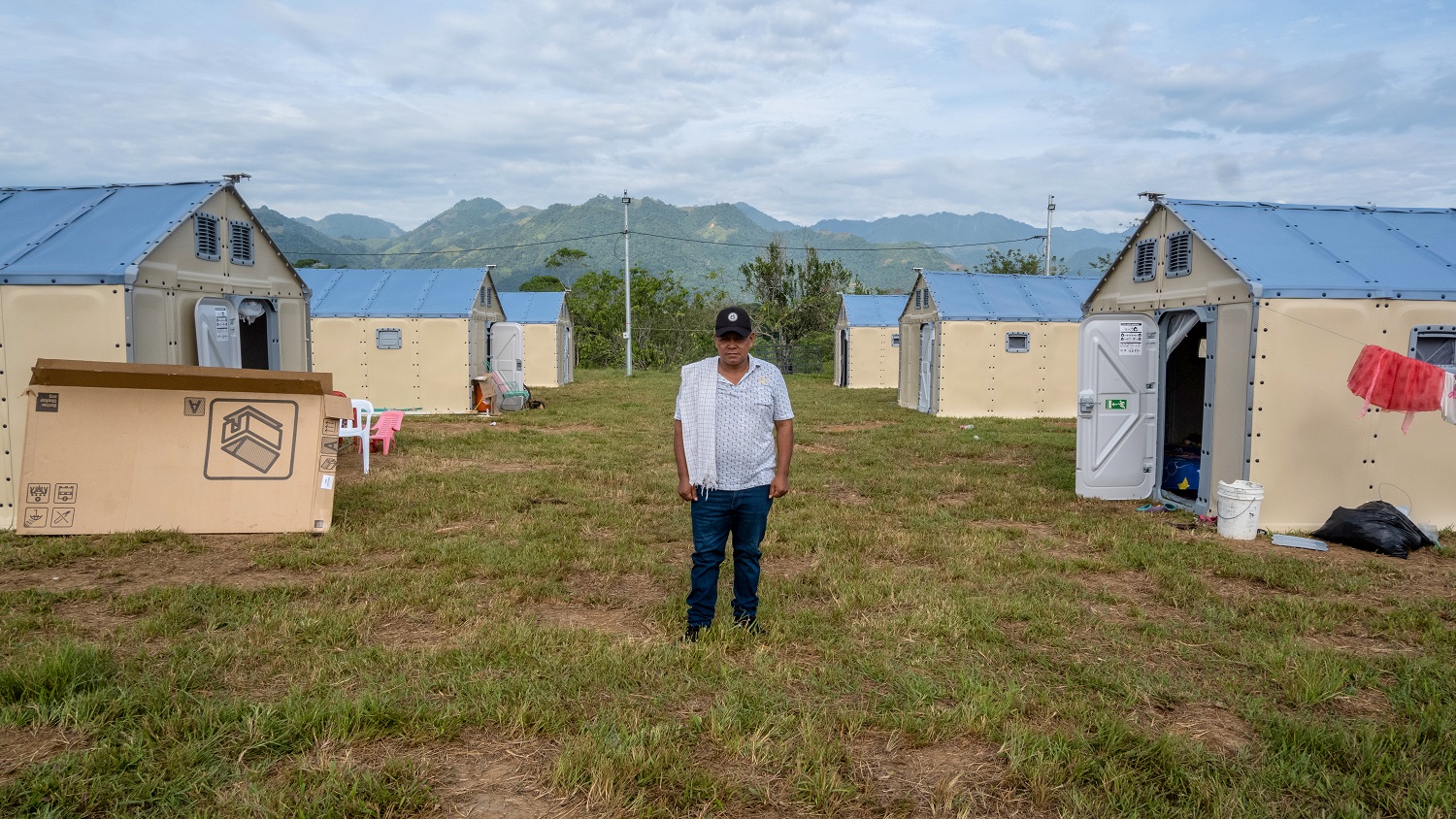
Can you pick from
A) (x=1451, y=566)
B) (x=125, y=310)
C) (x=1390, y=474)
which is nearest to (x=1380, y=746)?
(x=1451, y=566)

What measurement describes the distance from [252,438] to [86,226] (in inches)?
128

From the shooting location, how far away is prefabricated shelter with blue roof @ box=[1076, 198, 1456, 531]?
27.5 ft

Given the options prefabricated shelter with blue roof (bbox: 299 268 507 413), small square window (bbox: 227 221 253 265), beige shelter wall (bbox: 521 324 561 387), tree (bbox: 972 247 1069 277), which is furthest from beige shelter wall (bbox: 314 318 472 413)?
tree (bbox: 972 247 1069 277)

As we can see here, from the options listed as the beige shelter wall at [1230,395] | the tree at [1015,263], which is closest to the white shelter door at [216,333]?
the beige shelter wall at [1230,395]

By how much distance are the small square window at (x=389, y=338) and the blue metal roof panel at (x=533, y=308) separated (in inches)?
413

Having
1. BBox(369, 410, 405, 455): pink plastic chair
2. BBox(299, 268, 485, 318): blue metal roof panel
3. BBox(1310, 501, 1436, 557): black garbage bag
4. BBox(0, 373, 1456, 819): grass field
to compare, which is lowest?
BBox(0, 373, 1456, 819): grass field

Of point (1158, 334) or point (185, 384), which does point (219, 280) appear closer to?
point (185, 384)

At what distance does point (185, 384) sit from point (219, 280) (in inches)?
97.5

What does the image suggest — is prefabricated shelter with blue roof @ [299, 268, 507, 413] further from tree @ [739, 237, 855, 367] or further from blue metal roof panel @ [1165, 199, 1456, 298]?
tree @ [739, 237, 855, 367]

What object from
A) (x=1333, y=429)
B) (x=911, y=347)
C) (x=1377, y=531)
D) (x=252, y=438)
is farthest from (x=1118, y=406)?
(x=911, y=347)

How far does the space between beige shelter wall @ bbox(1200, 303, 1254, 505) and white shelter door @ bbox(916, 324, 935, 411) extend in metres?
12.4

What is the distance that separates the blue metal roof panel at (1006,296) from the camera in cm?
2083

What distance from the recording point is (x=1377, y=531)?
777 centimetres

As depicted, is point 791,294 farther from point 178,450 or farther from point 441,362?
point 178,450
